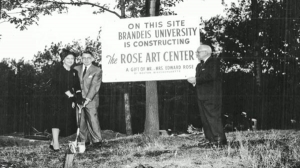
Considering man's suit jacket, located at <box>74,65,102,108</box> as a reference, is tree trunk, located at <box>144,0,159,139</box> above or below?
below

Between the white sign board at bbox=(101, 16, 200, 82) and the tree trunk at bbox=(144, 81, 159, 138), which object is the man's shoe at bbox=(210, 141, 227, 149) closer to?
the white sign board at bbox=(101, 16, 200, 82)

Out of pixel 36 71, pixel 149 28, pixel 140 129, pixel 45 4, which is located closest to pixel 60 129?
pixel 149 28

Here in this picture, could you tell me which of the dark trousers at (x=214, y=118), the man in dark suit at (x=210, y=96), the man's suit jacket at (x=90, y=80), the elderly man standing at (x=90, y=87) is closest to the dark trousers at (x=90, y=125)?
the elderly man standing at (x=90, y=87)

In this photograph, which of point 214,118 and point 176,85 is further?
point 176,85

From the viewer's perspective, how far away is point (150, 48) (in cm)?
786

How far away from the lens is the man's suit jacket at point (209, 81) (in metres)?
6.67

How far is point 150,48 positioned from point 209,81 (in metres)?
1.62

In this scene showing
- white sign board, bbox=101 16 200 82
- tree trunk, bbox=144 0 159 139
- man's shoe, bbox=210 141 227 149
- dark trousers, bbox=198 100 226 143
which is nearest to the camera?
man's shoe, bbox=210 141 227 149

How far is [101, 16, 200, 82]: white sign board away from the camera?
775cm

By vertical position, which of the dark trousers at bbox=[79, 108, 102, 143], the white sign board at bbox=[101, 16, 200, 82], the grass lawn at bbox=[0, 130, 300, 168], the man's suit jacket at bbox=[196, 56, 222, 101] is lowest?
the grass lawn at bbox=[0, 130, 300, 168]

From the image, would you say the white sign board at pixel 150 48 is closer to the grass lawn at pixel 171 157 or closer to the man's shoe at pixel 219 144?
the grass lawn at pixel 171 157

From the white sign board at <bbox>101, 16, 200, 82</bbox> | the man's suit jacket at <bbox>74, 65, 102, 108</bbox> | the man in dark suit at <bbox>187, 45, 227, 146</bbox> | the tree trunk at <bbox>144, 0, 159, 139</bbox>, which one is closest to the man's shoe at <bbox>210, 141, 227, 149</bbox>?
the man in dark suit at <bbox>187, 45, 227, 146</bbox>

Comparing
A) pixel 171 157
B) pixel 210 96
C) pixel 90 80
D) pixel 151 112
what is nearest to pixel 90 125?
pixel 90 80

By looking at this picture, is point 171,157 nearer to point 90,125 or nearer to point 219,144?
point 219,144
